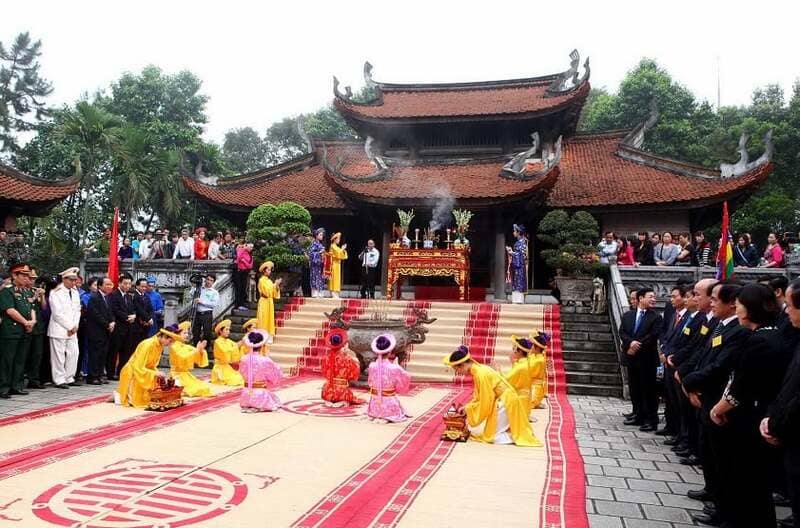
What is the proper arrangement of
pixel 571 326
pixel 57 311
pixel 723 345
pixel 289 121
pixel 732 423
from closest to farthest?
pixel 732 423, pixel 723 345, pixel 57 311, pixel 571 326, pixel 289 121

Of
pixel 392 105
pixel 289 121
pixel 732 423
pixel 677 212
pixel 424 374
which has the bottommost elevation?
pixel 424 374

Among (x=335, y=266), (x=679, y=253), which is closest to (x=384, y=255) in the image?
(x=335, y=266)

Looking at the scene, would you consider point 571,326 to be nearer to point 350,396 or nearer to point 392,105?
point 350,396

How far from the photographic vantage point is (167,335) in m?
6.93

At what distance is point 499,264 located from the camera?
14.3m

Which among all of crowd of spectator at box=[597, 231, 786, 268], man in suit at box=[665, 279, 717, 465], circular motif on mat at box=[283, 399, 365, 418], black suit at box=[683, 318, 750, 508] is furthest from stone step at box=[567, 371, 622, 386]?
black suit at box=[683, 318, 750, 508]

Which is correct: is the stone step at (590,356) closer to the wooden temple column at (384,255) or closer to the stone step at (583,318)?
the stone step at (583,318)

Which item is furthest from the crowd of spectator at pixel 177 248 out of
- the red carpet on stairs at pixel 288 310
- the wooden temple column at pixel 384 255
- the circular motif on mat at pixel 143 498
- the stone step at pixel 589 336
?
the circular motif on mat at pixel 143 498

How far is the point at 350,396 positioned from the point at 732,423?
15.7 feet

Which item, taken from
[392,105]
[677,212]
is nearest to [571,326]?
[677,212]

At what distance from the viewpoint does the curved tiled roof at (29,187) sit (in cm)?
1262

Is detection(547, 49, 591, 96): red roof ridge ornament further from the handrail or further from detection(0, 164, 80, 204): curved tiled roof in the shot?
detection(0, 164, 80, 204): curved tiled roof

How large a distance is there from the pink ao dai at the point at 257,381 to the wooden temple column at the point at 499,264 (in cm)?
823

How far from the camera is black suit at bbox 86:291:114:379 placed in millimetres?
8859
